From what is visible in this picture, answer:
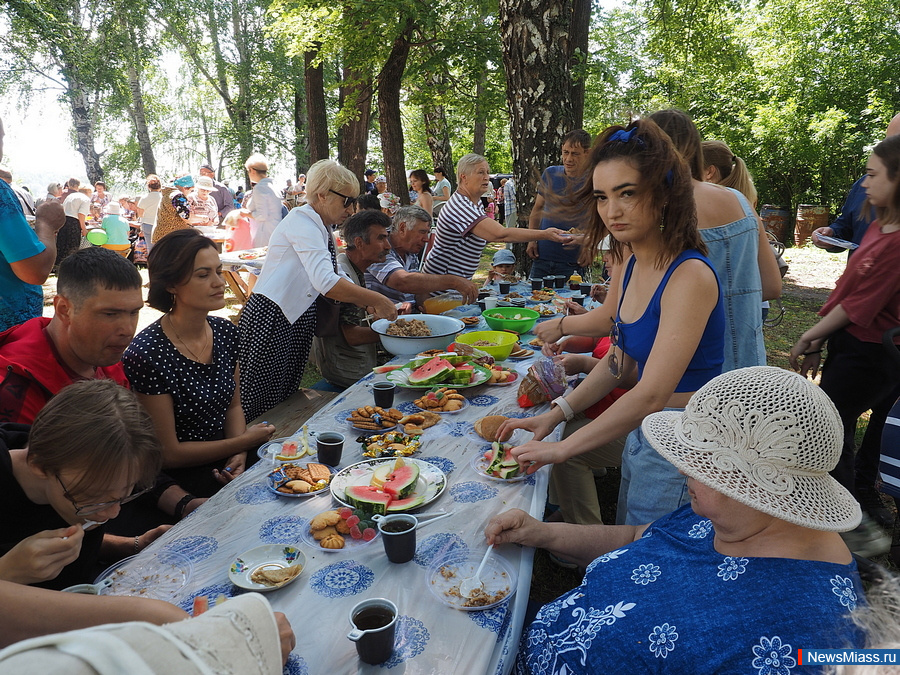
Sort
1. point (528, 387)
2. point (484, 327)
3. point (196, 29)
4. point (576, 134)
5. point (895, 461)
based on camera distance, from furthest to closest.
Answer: point (196, 29)
point (576, 134)
point (484, 327)
point (528, 387)
point (895, 461)

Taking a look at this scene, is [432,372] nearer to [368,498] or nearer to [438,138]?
[368,498]

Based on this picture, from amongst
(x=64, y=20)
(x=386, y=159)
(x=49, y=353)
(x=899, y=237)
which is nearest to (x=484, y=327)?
(x=899, y=237)

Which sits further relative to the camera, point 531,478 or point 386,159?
point 386,159

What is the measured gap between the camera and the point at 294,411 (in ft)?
12.5

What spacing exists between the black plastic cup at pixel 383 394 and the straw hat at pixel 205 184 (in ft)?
29.1

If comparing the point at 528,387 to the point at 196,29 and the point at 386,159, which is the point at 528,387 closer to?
the point at 386,159

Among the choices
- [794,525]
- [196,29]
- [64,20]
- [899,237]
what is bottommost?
[794,525]

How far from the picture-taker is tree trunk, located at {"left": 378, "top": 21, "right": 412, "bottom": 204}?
10289 millimetres

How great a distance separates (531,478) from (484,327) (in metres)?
2.27

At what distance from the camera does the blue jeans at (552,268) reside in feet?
19.6

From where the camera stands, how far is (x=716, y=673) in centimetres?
116

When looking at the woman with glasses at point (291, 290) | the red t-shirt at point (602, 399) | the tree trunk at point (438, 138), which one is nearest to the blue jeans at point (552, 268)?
the woman with glasses at point (291, 290)

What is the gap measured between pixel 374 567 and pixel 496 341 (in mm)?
2116

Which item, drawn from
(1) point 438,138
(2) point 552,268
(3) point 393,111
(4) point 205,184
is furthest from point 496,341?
(1) point 438,138
